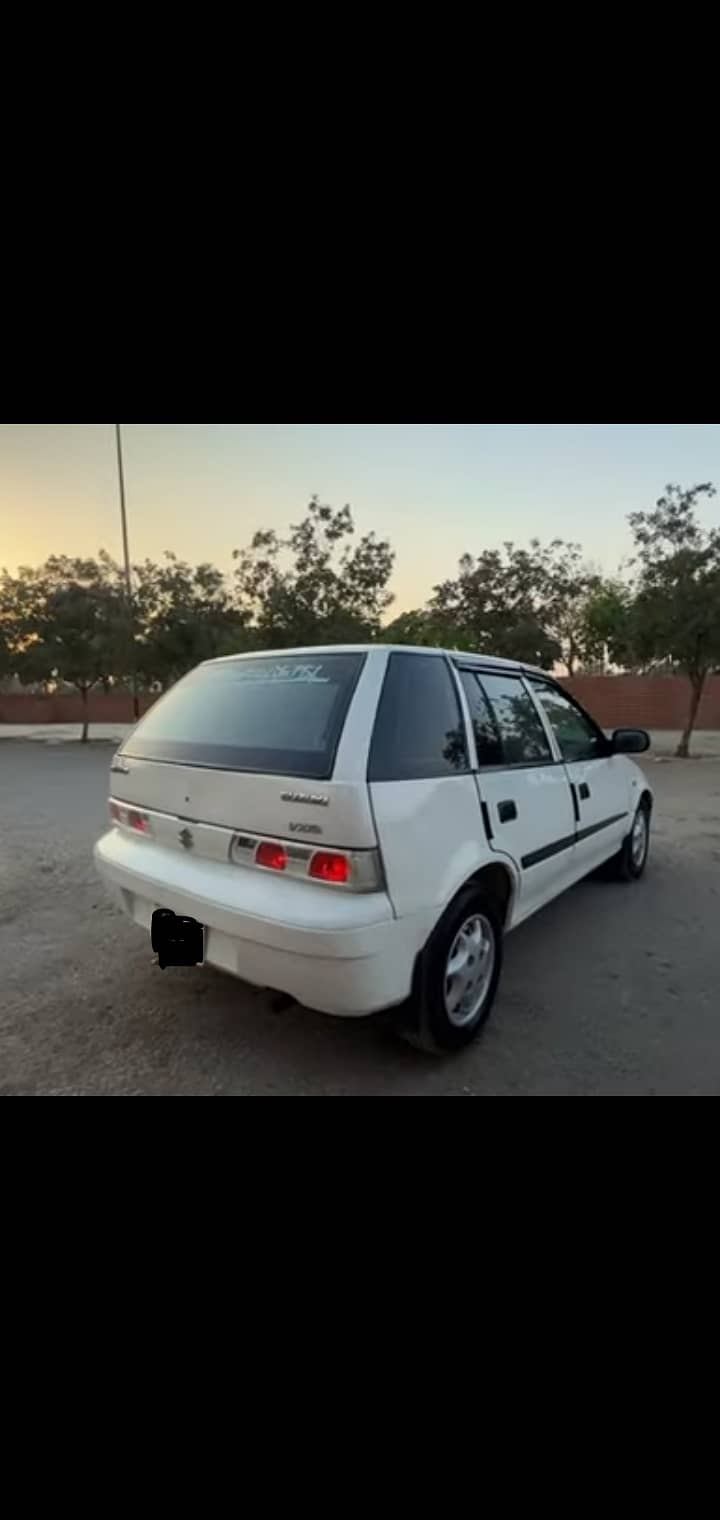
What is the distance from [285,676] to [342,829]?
33.9 inches

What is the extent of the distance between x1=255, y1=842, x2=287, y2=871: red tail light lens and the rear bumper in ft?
0.13

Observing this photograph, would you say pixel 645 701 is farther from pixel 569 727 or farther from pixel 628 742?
pixel 569 727

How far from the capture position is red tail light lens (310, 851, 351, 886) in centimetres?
192

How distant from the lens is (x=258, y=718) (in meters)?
2.42

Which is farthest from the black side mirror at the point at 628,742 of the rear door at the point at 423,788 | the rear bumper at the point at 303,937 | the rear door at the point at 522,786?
the rear bumper at the point at 303,937

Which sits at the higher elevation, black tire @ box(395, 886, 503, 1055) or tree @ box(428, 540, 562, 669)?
tree @ box(428, 540, 562, 669)

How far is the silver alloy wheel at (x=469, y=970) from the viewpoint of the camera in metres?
2.38

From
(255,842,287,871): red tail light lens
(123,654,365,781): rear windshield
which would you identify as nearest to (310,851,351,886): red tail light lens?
(255,842,287,871): red tail light lens

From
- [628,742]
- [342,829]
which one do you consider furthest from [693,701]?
[342,829]

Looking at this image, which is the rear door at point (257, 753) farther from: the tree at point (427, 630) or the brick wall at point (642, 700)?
the brick wall at point (642, 700)

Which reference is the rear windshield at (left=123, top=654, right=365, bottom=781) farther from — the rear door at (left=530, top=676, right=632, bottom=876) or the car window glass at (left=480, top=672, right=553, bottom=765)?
the rear door at (left=530, top=676, right=632, bottom=876)

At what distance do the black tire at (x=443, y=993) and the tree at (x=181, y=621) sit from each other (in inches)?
594
